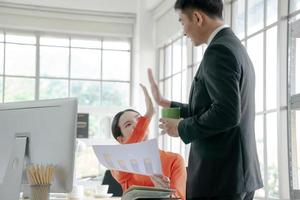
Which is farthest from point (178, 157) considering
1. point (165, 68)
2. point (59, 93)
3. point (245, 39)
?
point (59, 93)

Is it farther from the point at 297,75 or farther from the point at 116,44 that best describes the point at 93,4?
the point at 297,75

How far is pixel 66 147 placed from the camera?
5.85 feet

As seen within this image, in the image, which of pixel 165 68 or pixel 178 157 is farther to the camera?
pixel 165 68

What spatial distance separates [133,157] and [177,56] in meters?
3.53

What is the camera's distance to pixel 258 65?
328 centimetres

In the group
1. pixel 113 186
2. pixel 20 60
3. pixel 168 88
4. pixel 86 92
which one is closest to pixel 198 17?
pixel 113 186

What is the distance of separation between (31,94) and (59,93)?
32 centimetres

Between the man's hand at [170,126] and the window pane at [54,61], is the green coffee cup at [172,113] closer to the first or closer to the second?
the man's hand at [170,126]

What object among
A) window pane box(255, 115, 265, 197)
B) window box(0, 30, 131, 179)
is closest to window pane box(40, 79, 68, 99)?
window box(0, 30, 131, 179)

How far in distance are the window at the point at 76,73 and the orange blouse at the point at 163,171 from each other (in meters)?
2.98

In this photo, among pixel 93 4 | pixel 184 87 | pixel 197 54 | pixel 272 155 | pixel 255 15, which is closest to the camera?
pixel 272 155

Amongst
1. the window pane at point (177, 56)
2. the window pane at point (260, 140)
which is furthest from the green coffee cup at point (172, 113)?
the window pane at point (177, 56)

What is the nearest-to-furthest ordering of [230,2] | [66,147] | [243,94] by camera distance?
1. [243,94]
2. [66,147]
3. [230,2]

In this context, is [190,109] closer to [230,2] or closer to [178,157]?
[178,157]
